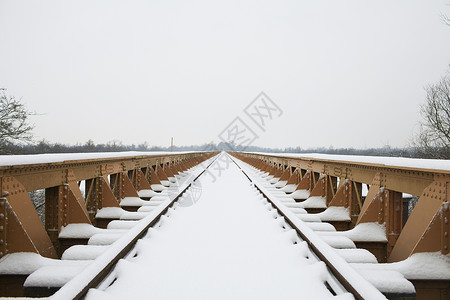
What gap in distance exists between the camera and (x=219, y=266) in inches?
132

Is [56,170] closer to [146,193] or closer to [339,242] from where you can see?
[339,242]

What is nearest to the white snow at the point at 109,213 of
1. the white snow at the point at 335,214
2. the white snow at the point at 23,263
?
→ the white snow at the point at 23,263

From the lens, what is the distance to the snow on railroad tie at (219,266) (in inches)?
106

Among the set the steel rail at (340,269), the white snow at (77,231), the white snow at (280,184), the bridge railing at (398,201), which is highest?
the bridge railing at (398,201)

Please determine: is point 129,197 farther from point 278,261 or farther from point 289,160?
point 289,160

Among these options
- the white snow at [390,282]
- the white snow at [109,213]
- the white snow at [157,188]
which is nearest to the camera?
the white snow at [390,282]

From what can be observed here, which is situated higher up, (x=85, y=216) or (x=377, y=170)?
(x=377, y=170)

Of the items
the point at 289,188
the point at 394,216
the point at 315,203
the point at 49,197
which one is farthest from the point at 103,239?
the point at 289,188

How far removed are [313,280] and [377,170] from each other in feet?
7.76

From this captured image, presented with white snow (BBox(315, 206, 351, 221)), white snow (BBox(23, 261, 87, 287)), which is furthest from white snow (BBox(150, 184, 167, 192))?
white snow (BBox(23, 261, 87, 287))

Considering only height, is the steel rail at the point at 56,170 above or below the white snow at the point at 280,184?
above

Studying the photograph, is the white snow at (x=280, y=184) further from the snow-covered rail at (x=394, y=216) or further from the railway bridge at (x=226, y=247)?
the railway bridge at (x=226, y=247)

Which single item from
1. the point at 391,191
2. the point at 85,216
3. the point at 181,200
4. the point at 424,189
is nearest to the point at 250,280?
the point at 424,189

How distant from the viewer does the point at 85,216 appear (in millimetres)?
4629
